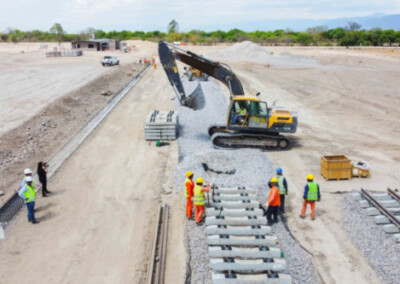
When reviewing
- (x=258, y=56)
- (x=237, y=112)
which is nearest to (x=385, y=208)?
(x=237, y=112)

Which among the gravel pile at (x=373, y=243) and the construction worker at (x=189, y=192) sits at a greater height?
the construction worker at (x=189, y=192)

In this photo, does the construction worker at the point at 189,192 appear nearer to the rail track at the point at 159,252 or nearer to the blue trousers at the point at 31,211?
the rail track at the point at 159,252

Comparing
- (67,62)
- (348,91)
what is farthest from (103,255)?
(67,62)

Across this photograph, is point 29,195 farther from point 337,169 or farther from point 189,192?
point 337,169

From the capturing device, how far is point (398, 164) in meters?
16.1

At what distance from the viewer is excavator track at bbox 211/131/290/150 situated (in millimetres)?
17266

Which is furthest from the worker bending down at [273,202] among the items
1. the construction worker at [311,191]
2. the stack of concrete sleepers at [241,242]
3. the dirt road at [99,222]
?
the dirt road at [99,222]

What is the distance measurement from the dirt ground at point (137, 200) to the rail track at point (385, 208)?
0.90 m

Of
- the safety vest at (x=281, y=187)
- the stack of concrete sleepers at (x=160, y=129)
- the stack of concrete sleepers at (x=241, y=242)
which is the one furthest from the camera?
the stack of concrete sleepers at (x=160, y=129)

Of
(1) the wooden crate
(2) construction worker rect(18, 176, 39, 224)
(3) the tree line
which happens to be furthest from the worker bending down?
(3) the tree line

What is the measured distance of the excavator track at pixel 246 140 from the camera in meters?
17.3

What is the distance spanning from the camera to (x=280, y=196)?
11.5 meters

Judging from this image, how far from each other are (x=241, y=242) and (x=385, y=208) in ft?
15.9

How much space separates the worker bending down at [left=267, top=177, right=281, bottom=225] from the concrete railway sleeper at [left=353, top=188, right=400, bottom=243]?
288 cm
